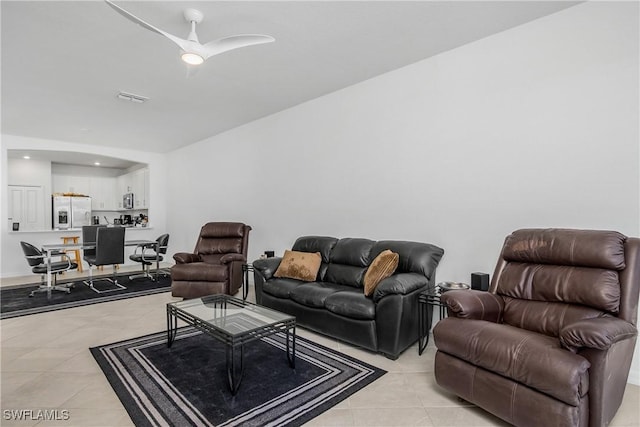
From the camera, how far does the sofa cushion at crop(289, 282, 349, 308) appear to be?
122 inches

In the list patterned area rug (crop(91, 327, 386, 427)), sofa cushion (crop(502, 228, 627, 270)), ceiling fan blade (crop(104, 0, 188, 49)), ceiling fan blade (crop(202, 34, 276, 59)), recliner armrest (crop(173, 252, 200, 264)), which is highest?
ceiling fan blade (crop(202, 34, 276, 59))

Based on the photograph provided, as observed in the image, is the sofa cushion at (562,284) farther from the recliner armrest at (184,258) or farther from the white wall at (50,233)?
the white wall at (50,233)

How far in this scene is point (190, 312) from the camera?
2.75 metres

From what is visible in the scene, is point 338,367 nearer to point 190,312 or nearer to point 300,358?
point 300,358

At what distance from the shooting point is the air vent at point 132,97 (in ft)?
13.8

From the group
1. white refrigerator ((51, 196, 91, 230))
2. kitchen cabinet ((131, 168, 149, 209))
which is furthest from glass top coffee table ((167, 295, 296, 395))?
white refrigerator ((51, 196, 91, 230))

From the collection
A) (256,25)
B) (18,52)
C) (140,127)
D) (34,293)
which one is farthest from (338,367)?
(140,127)

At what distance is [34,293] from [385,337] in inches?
207

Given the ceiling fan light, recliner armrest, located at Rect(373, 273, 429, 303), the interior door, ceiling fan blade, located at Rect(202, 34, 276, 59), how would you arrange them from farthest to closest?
the interior door, recliner armrest, located at Rect(373, 273, 429, 303), the ceiling fan light, ceiling fan blade, located at Rect(202, 34, 276, 59)

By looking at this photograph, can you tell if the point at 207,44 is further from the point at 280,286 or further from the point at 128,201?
the point at 128,201

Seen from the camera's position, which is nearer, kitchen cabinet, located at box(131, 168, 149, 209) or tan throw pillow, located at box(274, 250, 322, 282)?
tan throw pillow, located at box(274, 250, 322, 282)

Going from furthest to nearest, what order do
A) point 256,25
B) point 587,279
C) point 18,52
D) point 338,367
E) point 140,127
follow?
1. point 140,127
2. point 18,52
3. point 256,25
4. point 338,367
5. point 587,279

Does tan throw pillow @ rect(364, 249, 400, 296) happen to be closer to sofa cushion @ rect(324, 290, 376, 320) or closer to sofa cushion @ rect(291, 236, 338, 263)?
sofa cushion @ rect(324, 290, 376, 320)

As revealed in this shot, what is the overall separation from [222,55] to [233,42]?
3.28ft
